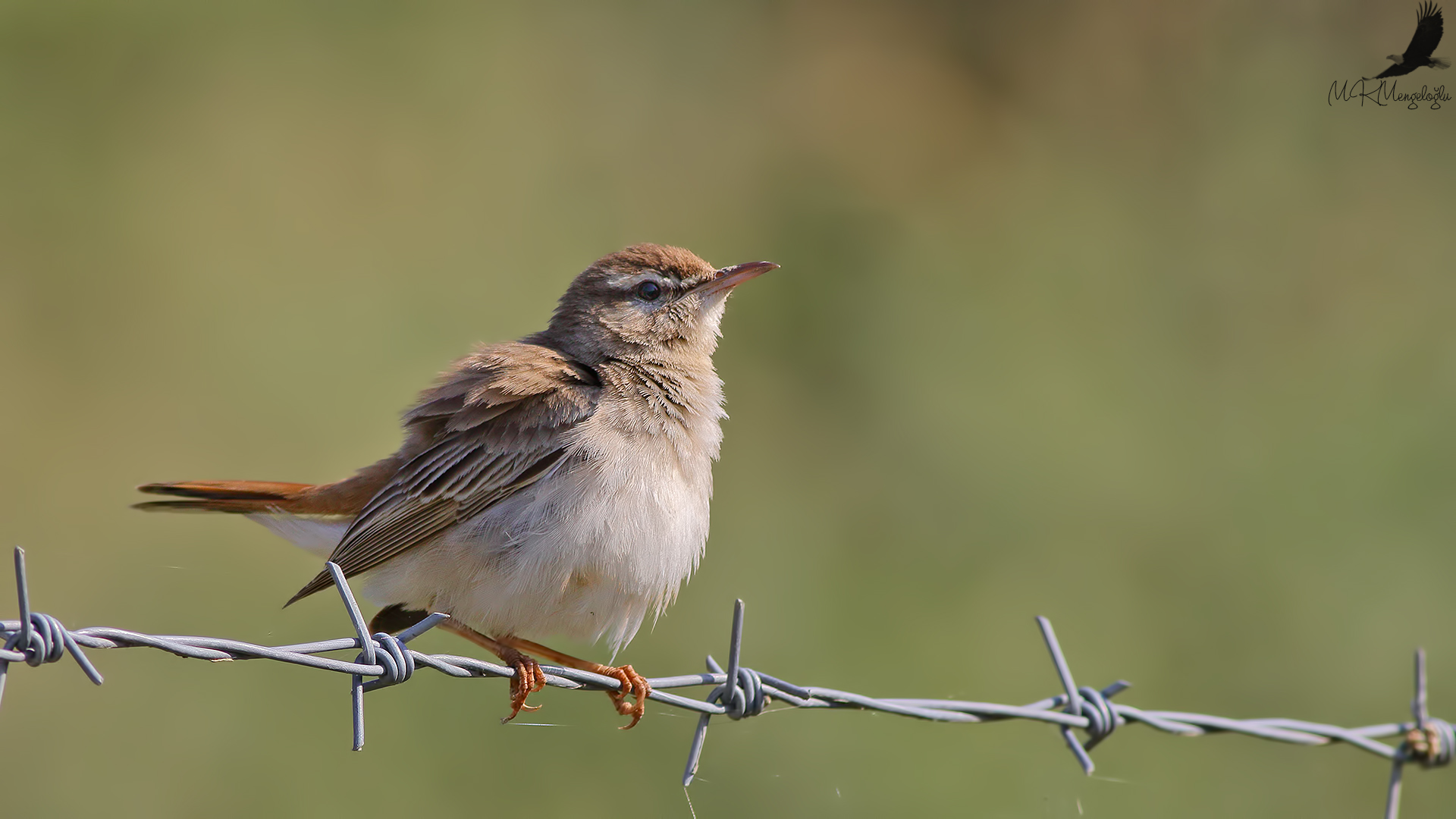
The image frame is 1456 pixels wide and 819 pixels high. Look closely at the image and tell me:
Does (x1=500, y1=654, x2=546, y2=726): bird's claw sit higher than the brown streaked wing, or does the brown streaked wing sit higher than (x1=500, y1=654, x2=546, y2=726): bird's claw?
the brown streaked wing

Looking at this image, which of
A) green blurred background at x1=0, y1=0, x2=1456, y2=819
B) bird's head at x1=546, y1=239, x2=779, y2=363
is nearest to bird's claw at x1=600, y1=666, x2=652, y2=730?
green blurred background at x1=0, y1=0, x2=1456, y2=819

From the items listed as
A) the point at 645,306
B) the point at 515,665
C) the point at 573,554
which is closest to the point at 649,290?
the point at 645,306

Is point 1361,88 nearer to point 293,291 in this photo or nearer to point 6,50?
point 293,291

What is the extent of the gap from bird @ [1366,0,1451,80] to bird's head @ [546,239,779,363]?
322 inches

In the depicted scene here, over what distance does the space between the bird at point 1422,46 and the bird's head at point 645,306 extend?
322 inches

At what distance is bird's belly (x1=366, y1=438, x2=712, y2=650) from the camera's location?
4352 millimetres

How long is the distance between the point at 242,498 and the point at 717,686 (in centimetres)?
277

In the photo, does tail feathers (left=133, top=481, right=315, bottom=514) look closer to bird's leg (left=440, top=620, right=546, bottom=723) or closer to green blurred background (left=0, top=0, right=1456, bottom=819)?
bird's leg (left=440, top=620, right=546, bottom=723)

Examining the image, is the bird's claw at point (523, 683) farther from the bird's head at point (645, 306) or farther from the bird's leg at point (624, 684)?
the bird's head at point (645, 306)

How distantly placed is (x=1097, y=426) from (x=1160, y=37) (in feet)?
16.1

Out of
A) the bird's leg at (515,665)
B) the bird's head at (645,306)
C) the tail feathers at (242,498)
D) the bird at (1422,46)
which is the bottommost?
the bird's leg at (515,665)

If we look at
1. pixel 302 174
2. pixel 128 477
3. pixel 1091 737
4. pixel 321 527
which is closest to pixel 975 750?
pixel 1091 737

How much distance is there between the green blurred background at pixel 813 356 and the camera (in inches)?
263

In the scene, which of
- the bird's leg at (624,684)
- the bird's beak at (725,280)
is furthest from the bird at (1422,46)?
the bird's leg at (624,684)
